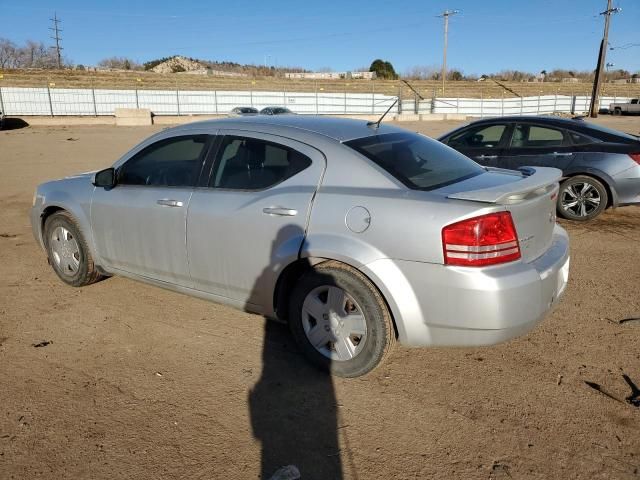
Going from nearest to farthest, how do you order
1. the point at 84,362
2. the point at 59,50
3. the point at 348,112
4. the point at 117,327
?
the point at 84,362 < the point at 117,327 < the point at 348,112 < the point at 59,50

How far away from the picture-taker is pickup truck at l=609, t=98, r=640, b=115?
47.5m

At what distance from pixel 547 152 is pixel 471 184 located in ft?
15.7

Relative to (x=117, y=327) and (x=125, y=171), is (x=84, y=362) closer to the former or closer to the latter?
(x=117, y=327)

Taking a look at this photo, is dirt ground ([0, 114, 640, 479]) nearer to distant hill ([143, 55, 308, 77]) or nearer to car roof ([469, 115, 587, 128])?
car roof ([469, 115, 587, 128])

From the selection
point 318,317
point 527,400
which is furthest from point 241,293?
point 527,400

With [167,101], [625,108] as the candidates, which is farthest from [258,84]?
[625,108]

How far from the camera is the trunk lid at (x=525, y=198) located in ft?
9.40

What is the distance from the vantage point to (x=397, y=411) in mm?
2908

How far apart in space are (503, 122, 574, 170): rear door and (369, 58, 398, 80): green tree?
89.8m

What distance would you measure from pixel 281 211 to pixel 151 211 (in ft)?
3.99

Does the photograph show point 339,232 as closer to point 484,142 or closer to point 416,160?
point 416,160

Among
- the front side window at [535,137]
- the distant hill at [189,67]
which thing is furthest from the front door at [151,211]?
the distant hill at [189,67]

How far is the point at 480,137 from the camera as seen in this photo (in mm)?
7898

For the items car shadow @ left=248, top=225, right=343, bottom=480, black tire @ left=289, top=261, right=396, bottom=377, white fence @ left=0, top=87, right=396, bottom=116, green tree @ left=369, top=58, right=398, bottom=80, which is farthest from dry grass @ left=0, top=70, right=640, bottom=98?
black tire @ left=289, top=261, right=396, bottom=377
